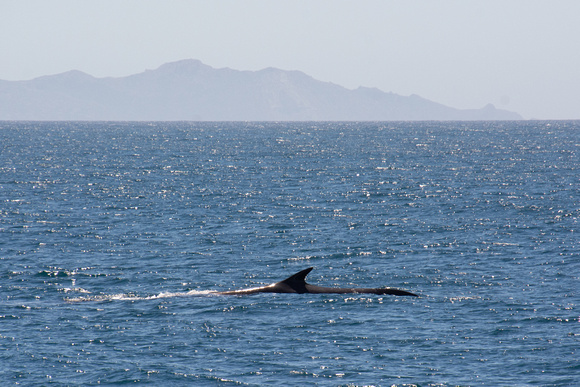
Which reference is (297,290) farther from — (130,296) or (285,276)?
(130,296)

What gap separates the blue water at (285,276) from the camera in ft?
88.5

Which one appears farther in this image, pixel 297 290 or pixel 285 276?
pixel 285 276

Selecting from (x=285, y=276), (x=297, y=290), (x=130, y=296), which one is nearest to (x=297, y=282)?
(x=297, y=290)

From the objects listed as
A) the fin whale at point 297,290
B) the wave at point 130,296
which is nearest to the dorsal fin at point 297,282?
the fin whale at point 297,290

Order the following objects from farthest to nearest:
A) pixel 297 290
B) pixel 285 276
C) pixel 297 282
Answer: pixel 285 276 < pixel 297 290 < pixel 297 282

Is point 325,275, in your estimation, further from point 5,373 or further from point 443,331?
point 5,373

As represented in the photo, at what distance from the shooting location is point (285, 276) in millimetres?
42656

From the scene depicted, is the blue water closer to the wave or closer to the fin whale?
the wave

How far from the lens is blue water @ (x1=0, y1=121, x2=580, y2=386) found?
88.5 ft

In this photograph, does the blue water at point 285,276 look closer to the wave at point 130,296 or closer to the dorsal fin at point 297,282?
the wave at point 130,296

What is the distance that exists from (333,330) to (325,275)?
11.7 m

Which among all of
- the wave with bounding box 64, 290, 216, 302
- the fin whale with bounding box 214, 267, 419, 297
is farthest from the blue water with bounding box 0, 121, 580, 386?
the fin whale with bounding box 214, 267, 419, 297

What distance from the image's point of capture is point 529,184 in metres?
89.4

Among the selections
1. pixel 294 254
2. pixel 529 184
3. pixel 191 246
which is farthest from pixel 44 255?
pixel 529 184
